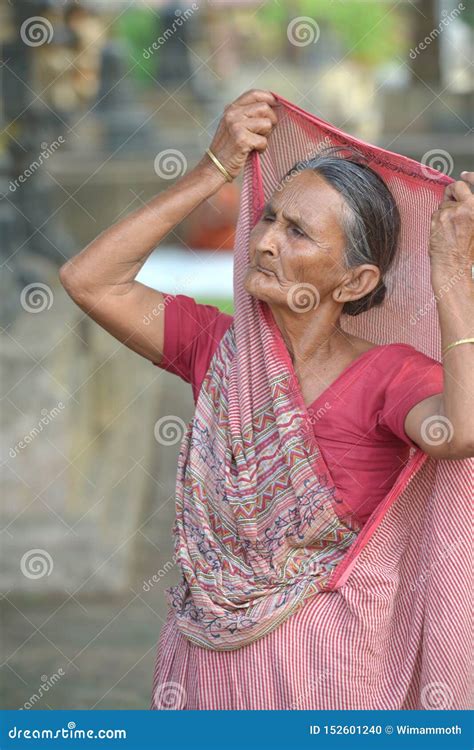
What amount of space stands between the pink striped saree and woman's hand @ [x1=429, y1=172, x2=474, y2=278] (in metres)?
0.19

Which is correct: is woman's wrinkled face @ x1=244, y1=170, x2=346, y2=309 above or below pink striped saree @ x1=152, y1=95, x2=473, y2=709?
above

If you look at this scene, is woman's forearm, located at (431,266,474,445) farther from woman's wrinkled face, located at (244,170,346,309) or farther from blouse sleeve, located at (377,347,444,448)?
woman's wrinkled face, located at (244,170,346,309)

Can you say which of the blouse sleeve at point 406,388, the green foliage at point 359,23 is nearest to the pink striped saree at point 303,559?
the blouse sleeve at point 406,388

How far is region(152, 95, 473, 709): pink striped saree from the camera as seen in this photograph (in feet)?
7.93

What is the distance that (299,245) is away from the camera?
245cm

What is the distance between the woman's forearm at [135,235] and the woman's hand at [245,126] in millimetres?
51

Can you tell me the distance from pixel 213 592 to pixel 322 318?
2.13ft

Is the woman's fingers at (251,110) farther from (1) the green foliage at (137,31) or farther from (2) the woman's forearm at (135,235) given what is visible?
(1) the green foliage at (137,31)

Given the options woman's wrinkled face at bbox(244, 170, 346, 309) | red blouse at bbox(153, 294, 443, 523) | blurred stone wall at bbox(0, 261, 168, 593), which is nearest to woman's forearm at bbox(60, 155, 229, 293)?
woman's wrinkled face at bbox(244, 170, 346, 309)

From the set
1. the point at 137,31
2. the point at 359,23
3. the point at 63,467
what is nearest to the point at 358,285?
the point at 63,467

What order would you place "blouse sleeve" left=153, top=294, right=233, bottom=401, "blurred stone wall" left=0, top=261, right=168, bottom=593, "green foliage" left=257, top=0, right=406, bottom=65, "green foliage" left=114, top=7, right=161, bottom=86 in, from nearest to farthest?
"blouse sleeve" left=153, top=294, right=233, bottom=401, "blurred stone wall" left=0, top=261, right=168, bottom=593, "green foliage" left=114, top=7, right=161, bottom=86, "green foliage" left=257, top=0, right=406, bottom=65

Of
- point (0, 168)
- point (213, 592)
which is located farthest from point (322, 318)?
point (0, 168)

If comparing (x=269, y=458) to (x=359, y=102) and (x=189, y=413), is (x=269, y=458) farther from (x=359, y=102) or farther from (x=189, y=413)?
(x=359, y=102)

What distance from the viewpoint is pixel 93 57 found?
12977mm
